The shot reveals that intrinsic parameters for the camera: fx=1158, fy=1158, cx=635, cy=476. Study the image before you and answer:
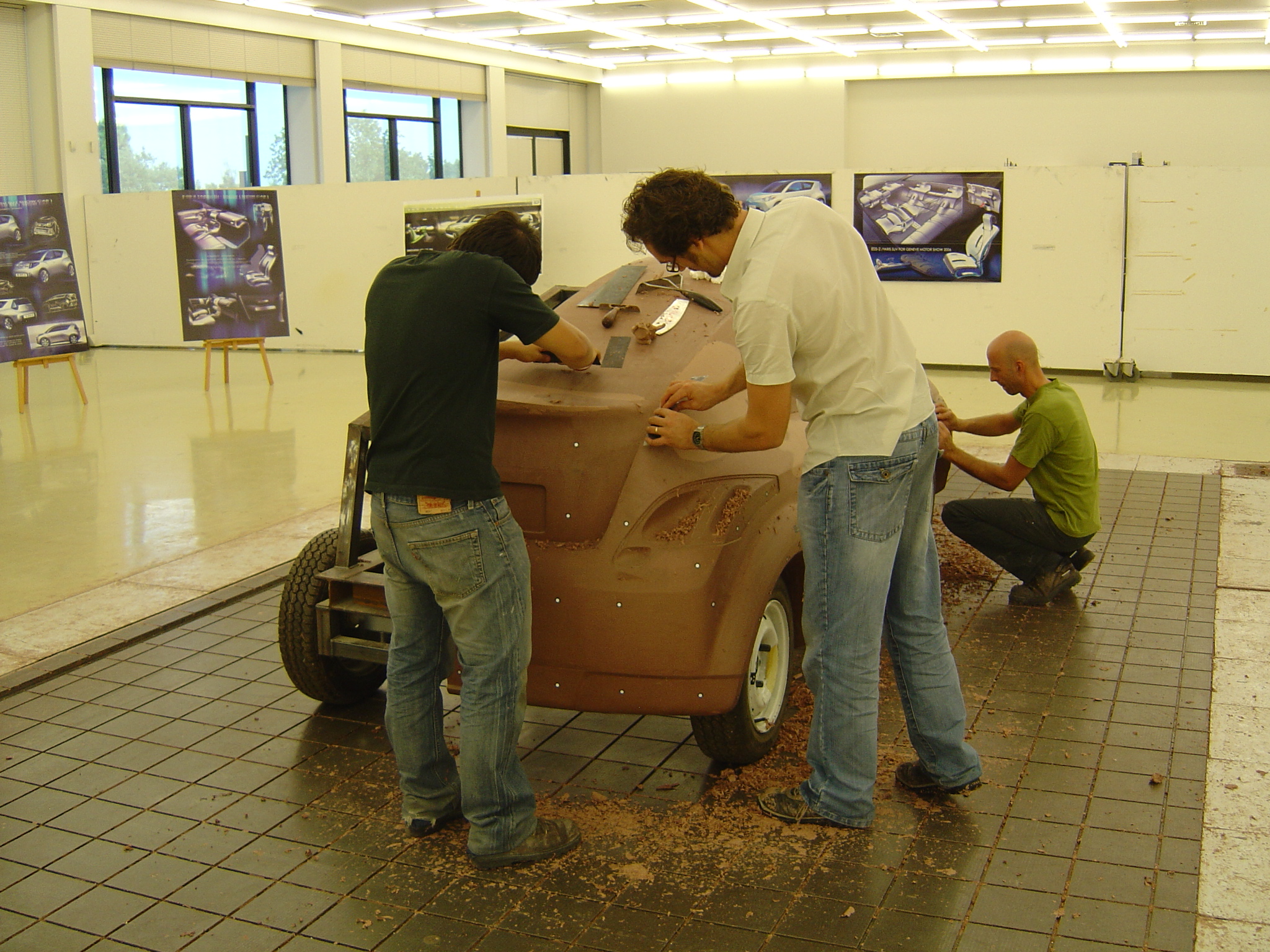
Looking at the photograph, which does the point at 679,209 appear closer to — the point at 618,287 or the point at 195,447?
the point at 618,287

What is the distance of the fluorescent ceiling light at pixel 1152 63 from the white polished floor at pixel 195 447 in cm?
1267

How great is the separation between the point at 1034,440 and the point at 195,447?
6419mm

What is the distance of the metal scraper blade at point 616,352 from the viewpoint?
3.36 metres

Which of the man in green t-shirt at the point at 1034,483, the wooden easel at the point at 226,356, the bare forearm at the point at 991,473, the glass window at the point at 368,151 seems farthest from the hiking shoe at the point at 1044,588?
the glass window at the point at 368,151

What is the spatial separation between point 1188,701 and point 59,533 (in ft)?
18.1

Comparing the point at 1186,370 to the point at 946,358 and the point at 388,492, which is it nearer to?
the point at 946,358

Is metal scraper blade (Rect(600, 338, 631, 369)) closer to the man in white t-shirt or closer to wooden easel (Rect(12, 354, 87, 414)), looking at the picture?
the man in white t-shirt

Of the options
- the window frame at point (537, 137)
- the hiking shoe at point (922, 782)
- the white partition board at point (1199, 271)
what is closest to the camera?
the hiking shoe at point (922, 782)

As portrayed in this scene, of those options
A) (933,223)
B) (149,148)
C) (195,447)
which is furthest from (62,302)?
(933,223)

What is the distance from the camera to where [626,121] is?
26.1 m

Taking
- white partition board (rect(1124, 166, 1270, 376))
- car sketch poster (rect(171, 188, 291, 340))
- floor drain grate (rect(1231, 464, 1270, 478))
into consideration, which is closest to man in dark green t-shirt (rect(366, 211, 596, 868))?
floor drain grate (rect(1231, 464, 1270, 478))

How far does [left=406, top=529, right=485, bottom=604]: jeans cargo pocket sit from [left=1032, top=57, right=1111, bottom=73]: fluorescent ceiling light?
22.5m

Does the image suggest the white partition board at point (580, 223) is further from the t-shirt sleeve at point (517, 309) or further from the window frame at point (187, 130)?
the t-shirt sleeve at point (517, 309)

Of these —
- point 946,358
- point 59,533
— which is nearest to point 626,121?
point 946,358
